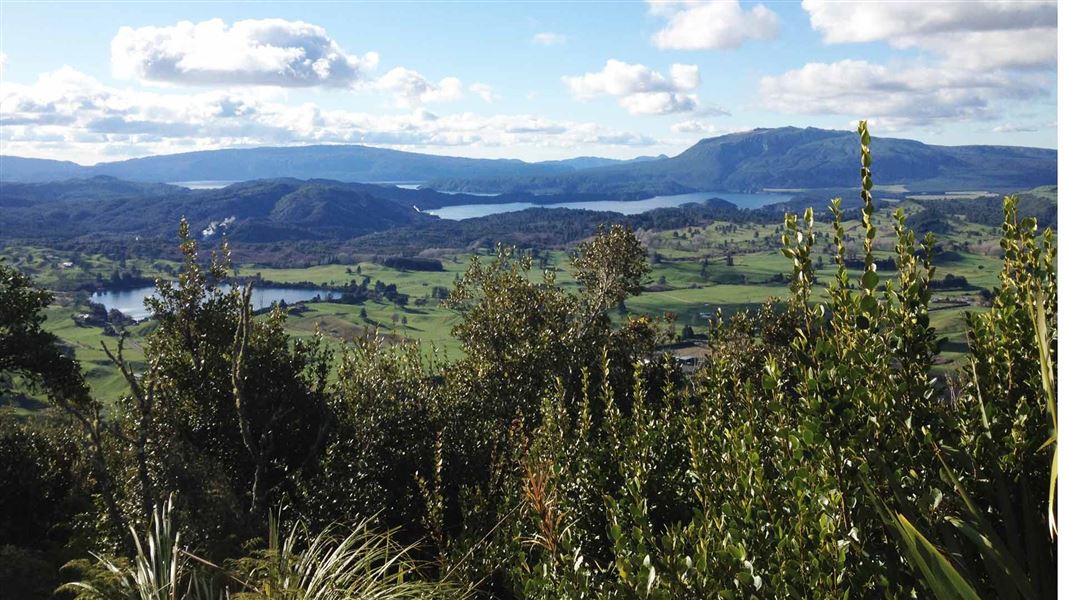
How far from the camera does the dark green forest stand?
3.32m

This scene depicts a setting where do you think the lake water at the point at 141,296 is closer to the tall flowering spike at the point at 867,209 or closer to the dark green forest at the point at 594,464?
the dark green forest at the point at 594,464

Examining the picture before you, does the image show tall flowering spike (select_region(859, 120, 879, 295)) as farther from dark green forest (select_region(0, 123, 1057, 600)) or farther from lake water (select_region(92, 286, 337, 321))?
lake water (select_region(92, 286, 337, 321))

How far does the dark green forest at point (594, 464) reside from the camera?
332cm

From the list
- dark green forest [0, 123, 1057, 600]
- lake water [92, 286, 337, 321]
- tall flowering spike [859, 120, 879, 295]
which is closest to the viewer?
tall flowering spike [859, 120, 879, 295]

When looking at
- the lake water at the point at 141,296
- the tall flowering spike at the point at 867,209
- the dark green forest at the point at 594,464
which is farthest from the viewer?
the lake water at the point at 141,296

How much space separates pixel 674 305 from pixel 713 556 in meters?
89.6

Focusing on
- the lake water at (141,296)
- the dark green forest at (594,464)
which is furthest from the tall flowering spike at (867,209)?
the lake water at (141,296)

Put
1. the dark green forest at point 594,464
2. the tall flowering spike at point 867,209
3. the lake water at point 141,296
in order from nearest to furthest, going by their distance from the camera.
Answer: the tall flowering spike at point 867,209 → the dark green forest at point 594,464 → the lake water at point 141,296

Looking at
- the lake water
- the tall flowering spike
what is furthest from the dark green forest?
the lake water

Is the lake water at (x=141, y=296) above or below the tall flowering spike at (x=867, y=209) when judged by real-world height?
below

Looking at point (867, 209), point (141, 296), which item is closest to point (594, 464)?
point (867, 209)

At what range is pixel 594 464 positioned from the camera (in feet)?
20.7

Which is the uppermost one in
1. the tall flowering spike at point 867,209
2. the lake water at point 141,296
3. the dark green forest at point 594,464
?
the tall flowering spike at point 867,209

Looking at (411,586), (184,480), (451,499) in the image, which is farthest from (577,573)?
(184,480)
